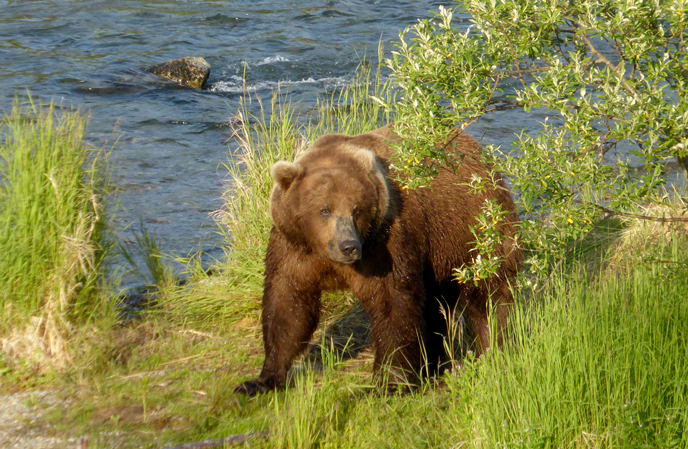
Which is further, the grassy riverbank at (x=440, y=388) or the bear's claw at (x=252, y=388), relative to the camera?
the bear's claw at (x=252, y=388)

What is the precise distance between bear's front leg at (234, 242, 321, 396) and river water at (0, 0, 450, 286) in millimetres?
2682

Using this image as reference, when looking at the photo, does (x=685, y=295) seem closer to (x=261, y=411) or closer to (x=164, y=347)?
(x=261, y=411)

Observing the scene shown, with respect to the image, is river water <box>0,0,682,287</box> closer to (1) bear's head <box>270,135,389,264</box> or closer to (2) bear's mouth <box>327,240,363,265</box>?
(1) bear's head <box>270,135,389,264</box>

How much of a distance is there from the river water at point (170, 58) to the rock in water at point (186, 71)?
0.74ft

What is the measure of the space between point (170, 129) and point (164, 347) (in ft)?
22.1

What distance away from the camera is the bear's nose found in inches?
173

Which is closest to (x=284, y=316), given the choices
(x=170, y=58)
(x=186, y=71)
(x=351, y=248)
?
(x=351, y=248)

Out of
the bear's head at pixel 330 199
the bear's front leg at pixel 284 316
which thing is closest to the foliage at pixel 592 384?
the bear's head at pixel 330 199

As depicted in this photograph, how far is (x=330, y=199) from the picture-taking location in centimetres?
461

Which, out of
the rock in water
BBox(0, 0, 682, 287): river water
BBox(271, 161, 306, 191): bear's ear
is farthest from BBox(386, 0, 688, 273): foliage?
the rock in water

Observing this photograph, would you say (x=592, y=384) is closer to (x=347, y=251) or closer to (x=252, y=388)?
(x=347, y=251)

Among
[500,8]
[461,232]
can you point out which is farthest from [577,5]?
[461,232]

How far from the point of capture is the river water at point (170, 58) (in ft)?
31.0

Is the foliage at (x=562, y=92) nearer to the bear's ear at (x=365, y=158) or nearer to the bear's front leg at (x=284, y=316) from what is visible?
the bear's ear at (x=365, y=158)
